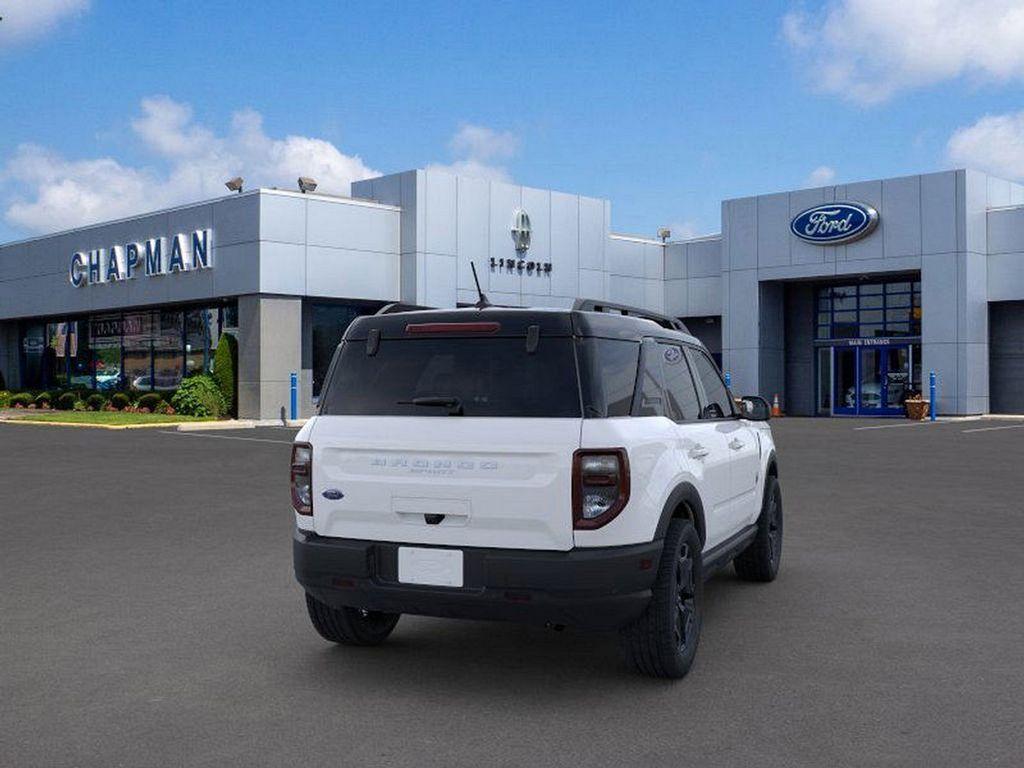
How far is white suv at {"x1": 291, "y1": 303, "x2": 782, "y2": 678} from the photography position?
15.9 feet

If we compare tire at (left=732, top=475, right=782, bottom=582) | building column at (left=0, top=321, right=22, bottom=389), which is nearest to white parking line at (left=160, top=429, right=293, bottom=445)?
tire at (left=732, top=475, right=782, bottom=582)

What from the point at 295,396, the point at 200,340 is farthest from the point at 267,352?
the point at 200,340

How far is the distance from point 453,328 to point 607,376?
80cm

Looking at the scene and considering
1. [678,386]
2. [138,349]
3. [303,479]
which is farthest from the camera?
[138,349]

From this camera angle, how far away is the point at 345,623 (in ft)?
19.0

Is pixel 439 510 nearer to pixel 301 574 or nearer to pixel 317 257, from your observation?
pixel 301 574

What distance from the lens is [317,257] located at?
3167 centimetres

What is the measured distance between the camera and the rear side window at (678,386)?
19.2 feet

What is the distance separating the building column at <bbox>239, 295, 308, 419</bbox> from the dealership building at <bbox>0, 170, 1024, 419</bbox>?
6 centimetres

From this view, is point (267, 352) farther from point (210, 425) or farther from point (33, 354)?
point (33, 354)

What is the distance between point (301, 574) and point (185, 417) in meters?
27.4

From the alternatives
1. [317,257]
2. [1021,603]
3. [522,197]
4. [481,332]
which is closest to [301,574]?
[481,332]

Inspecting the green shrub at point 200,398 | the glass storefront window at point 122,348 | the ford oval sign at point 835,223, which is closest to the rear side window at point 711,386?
the green shrub at point 200,398

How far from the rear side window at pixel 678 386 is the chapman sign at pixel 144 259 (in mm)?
27967
